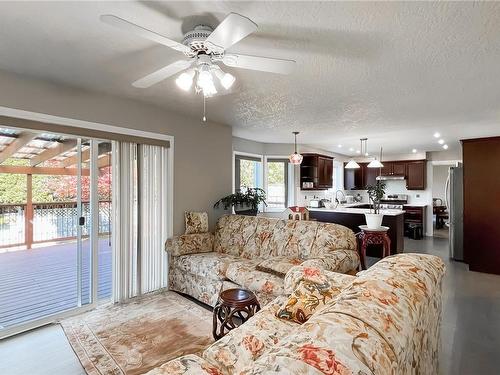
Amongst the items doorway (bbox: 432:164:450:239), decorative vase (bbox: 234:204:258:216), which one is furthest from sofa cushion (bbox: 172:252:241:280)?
doorway (bbox: 432:164:450:239)

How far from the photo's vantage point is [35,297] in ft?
10.9

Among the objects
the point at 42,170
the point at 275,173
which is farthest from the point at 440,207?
the point at 42,170

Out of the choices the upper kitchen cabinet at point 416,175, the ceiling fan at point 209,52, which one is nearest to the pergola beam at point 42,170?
the ceiling fan at point 209,52

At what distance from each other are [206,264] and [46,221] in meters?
2.07

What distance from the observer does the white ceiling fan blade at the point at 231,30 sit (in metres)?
1.32

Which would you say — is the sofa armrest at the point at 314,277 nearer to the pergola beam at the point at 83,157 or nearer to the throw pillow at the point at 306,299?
the throw pillow at the point at 306,299

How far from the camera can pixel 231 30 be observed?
4.64ft

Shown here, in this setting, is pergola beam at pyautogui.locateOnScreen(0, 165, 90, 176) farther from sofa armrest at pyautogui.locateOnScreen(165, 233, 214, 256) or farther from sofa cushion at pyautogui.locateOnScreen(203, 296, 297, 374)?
sofa cushion at pyautogui.locateOnScreen(203, 296, 297, 374)

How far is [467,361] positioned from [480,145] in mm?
3738

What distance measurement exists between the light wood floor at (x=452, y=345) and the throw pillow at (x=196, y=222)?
179 centimetres

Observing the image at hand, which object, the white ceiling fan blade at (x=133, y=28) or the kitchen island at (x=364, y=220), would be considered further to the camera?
the kitchen island at (x=364, y=220)

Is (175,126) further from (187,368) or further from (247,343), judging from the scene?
(187,368)

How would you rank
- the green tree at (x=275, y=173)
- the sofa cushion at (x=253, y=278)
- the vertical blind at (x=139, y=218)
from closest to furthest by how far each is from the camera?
1. the sofa cushion at (x=253, y=278)
2. the vertical blind at (x=139, y=218)
3. the green tree at (x=275, y=173)

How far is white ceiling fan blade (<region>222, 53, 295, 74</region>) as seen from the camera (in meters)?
1.75
